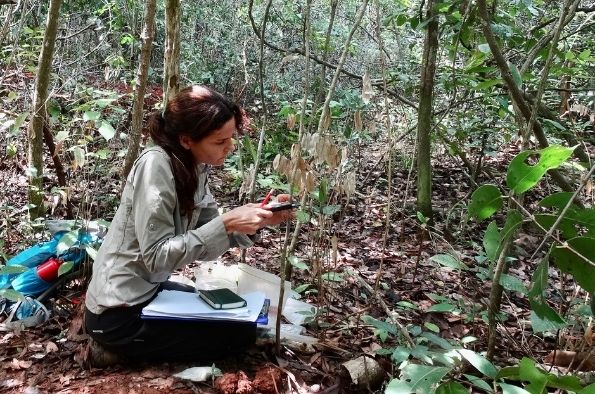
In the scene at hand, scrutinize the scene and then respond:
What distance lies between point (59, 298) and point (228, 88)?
5.54 metres

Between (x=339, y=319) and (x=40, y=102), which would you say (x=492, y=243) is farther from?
(x=40, y=102)

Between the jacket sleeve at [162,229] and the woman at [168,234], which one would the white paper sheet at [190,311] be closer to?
the woman at [168,234]

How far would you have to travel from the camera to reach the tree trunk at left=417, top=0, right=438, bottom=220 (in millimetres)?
3801

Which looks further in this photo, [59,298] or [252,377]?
[59,298]

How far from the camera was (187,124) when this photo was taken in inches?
88.2

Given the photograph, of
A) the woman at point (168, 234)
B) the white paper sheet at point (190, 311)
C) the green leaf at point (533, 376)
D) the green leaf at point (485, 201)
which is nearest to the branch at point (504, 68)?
the green leaf at point (485, 201)

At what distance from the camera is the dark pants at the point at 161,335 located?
2322 millimetres

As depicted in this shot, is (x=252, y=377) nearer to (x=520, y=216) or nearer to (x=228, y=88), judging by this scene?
(x=520, y=216)

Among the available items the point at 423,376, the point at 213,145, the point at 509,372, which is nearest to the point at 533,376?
the point at 509,372

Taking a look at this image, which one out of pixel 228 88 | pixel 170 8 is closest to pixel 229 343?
pixel 170 8

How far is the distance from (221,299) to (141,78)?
65.2 inches

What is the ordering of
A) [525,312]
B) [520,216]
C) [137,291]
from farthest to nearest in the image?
[525,312] < [137,291] < [520,216]

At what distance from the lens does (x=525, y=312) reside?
3.17 metres

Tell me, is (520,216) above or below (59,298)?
above
